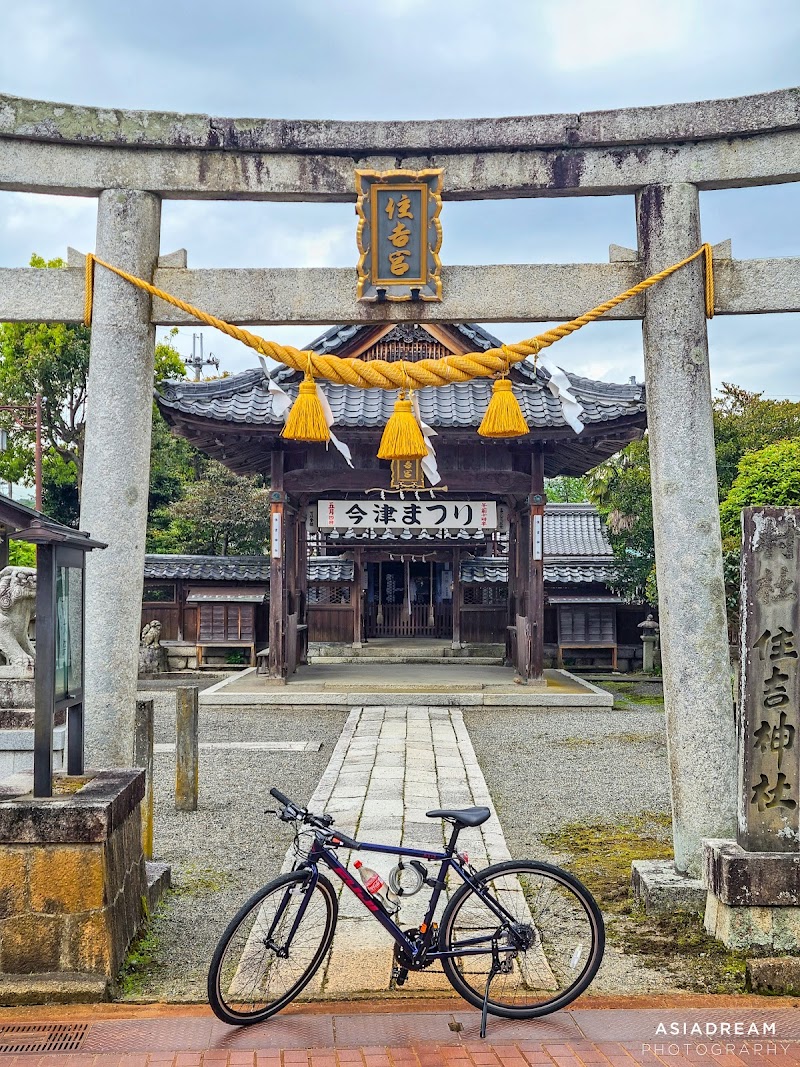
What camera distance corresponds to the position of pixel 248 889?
251 inches

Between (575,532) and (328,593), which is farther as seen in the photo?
(575,532)

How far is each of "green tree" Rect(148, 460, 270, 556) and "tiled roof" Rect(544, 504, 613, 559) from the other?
27.2 ft

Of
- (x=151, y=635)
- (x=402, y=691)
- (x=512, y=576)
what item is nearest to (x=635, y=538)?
(x=512, y=576)

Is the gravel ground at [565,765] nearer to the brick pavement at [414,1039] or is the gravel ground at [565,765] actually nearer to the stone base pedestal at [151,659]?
the brick pavement at [414,1039]

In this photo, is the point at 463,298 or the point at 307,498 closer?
the point at 463,298

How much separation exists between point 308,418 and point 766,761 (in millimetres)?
3386

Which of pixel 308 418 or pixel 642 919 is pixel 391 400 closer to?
pixel 308 418

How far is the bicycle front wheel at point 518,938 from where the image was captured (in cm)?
430

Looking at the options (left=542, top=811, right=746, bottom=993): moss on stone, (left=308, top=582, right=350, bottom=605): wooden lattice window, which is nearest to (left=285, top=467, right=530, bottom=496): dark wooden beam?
(left=308, top=582, right=350, bottom=605): wooden lattice window

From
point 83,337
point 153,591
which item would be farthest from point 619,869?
point 83,337

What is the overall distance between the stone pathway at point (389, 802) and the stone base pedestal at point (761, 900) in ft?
5.04

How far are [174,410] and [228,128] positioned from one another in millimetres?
9780

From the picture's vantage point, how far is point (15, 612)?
718 centimetres

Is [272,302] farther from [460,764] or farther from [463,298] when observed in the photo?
[460,764]
